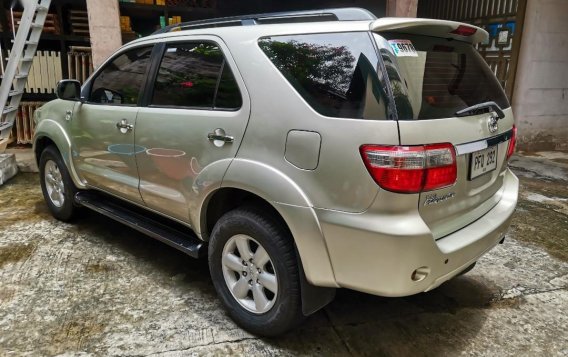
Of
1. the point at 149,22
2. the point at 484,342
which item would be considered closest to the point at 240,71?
the point at 484,342

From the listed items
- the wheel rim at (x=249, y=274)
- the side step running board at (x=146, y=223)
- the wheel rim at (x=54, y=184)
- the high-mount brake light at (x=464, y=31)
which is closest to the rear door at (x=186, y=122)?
the side step running board at (x=146, y=223)

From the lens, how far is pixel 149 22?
313 inches

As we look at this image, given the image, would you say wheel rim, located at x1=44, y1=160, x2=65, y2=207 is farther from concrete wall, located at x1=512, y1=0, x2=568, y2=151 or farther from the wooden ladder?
concrete wall, located at x1=512, y1=0, x2=568, y2=151

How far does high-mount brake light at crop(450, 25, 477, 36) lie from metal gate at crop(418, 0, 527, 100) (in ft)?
17.3

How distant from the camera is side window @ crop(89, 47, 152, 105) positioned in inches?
123

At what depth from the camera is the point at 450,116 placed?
2.11 metres

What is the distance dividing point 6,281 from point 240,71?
2182 millimetres

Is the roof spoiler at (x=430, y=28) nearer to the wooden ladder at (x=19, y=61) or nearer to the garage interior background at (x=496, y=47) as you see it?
the garage interior background at (x=496, y=47)

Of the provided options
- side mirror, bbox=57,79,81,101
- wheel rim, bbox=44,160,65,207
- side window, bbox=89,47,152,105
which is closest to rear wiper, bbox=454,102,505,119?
side window, bbox=89,47,152,105

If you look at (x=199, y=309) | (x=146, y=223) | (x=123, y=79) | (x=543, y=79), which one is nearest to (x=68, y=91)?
(x=123, y=79)

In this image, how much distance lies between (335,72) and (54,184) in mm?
3176

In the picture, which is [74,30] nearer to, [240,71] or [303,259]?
[240,71]

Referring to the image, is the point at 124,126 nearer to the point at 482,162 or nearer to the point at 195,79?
the point at 195,79

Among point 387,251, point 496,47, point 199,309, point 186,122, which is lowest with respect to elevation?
point 199,309
